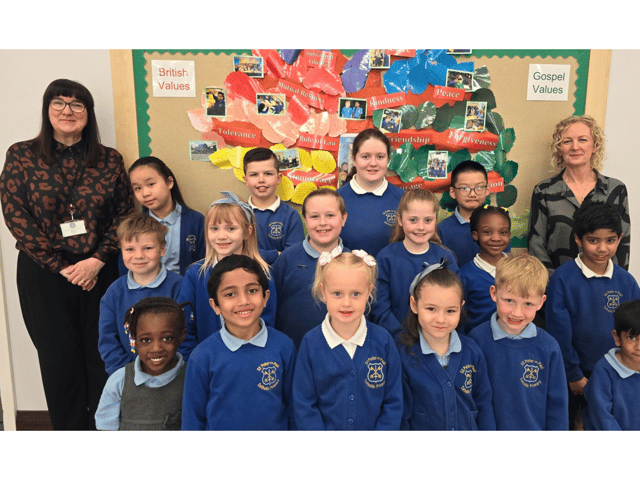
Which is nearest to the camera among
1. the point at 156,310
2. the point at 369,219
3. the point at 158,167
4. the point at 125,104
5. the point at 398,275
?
the point at 156,310

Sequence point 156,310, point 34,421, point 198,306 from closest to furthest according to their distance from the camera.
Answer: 1. point 156,310
2. point 198,306
3. point 34,421

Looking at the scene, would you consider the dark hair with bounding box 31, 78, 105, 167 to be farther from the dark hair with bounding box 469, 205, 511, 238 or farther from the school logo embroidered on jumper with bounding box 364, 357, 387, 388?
the dark hair with bounding box 469, 205, 511, 238

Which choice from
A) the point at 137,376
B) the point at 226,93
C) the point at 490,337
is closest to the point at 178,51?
the point at 226,93

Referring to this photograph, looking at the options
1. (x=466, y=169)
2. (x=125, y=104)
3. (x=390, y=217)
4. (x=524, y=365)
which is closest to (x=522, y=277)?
(x=524, y=365)

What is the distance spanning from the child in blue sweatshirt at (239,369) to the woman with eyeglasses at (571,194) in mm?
1705

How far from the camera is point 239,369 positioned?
1.64 metres

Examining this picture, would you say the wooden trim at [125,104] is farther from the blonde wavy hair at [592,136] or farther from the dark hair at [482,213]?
the blonde wavy hair at [592,136]

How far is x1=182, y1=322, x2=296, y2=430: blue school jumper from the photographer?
5.38ft

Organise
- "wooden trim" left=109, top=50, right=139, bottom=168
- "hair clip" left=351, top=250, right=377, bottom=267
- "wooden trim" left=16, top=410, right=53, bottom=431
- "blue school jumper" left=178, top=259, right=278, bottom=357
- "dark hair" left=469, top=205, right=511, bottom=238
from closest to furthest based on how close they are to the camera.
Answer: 1. "hair clip" left=351, top=250, right=377, bottom=267
2. "blue school jumper" left=178, top=259, right=278, bottom=357
3. "dark hair" left=469, top=205, right=511, bottom=238
4. "wooden trim" left=109, top=50, right=139, bottom=168
5. "wooden trim" left=16, top=410, right=53, bottom=431

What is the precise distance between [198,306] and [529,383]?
145 centimetres

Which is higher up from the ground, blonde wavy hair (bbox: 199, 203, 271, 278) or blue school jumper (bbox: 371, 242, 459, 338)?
blonde wavy hair (bbox: 199, 203, 271, 278)

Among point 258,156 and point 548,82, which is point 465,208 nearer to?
point 548,82

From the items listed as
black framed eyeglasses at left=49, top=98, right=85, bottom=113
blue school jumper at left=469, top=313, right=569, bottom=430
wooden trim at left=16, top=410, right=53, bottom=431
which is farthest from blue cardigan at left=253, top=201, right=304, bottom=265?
wooden trim at left=16, top=410, right=53, bottom=431

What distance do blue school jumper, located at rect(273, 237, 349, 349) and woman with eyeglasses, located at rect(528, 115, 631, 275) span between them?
130cm
